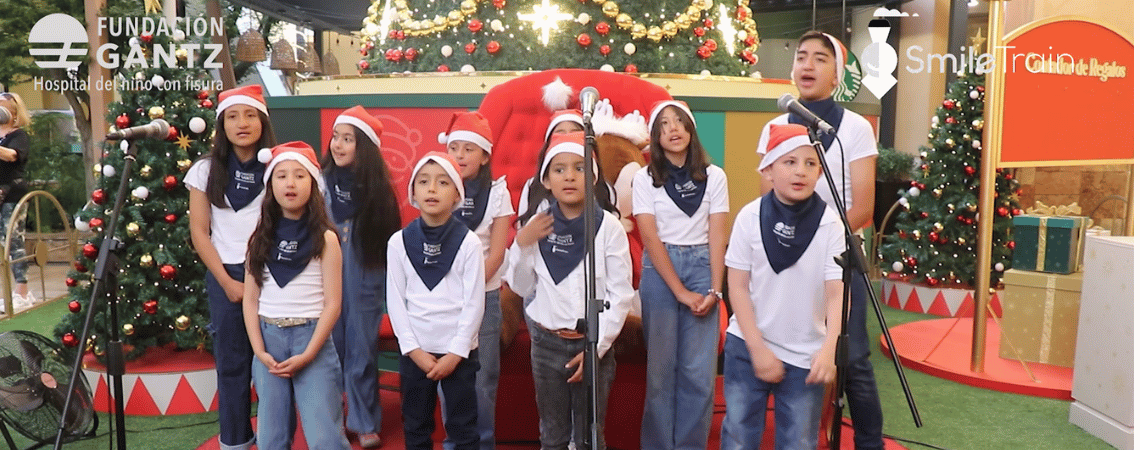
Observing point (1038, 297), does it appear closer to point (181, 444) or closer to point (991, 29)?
point (991, 29)

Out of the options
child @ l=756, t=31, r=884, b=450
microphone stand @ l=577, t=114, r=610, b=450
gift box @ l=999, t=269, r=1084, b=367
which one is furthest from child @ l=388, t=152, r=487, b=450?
gift box @ l=999, t=269, r=1084, b=367

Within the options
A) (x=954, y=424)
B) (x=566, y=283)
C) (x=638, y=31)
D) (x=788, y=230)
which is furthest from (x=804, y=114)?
(x=638, y=31)

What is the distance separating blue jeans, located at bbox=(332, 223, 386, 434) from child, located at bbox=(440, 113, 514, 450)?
1.81 ft

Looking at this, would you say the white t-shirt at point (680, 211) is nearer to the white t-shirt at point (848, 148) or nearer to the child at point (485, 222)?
the white t-shirt at point (848, 148)

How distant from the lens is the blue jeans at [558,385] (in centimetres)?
319

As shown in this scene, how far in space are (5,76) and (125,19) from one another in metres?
2.16

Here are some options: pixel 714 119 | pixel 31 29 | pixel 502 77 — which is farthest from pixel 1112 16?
pixel 31 29

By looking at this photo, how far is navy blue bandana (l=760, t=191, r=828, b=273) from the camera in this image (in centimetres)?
273

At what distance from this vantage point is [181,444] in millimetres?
3934

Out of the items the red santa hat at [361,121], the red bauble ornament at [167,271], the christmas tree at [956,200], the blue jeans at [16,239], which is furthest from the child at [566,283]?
the blue jeans at [16,239]

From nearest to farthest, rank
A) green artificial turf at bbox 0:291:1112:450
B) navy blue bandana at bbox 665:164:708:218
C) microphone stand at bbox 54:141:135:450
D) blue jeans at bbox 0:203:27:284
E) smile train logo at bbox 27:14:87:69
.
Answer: microphone stand at bbox 54:141:135:450, navy blue bandana at bbox 665:164:708:218, green artificial turf at bbox 0:291:1112:450, blue jeans at bbox 0:203:27:284, smile train logo at bbox 27:14:87:69

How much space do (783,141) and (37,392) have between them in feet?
10.7

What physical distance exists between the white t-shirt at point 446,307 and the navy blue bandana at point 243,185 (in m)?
0.74

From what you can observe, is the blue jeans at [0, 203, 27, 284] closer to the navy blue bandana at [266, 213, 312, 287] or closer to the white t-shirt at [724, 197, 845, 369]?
the navy blue bandana at [266, 213, 312, 287]
